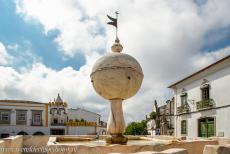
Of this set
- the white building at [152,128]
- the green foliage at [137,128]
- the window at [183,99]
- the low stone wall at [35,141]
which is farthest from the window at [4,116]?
the green foliage at [137,128]

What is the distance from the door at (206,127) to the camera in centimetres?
2434

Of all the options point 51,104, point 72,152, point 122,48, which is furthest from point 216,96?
point 51,104

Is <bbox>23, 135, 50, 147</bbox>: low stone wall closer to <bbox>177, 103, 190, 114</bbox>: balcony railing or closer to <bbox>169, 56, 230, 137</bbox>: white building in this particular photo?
<bbox>169, 56, 230, 137</bbox>: white building

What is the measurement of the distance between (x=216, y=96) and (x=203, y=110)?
2.21 metres

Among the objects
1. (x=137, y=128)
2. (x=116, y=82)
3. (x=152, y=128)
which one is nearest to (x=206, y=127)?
(x=116, y=82)

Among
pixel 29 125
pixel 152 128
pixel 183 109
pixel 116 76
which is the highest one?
pixel 116 76

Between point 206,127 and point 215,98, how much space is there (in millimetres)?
2785

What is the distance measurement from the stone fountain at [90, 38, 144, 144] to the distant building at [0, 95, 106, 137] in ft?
116

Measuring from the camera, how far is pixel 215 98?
23969mm

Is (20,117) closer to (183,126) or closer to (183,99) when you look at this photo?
(183,126)

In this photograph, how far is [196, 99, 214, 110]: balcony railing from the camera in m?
24.5

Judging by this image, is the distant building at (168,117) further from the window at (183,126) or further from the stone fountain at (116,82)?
the stone fountain at (116,82)

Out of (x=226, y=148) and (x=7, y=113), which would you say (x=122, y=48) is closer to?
(x=226, y=148)

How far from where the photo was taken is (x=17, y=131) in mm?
41906
